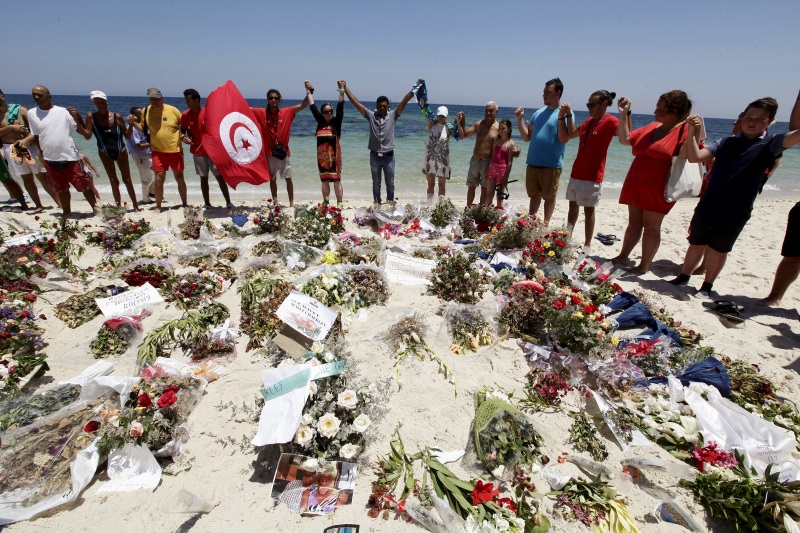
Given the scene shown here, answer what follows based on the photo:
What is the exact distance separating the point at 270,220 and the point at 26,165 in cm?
534

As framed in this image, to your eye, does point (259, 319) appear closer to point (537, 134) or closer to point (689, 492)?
point (689, 492)

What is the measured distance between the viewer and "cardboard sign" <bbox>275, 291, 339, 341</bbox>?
3.30 meters

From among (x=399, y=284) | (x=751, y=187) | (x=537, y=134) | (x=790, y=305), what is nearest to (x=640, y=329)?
(x=751, y=187)

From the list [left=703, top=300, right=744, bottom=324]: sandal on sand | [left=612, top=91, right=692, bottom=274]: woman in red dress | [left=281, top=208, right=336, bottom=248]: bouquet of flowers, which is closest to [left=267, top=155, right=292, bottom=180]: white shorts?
[left=281, top=208, right=336, bottom=248]: bouquet of flowers

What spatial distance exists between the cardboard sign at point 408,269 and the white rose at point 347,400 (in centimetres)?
251

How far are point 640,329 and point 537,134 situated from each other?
344 centimetres

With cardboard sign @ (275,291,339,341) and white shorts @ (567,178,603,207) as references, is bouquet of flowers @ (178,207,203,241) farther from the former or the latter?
white shorts @ (567,178,603,207)

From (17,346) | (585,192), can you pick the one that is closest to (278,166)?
(17,346)

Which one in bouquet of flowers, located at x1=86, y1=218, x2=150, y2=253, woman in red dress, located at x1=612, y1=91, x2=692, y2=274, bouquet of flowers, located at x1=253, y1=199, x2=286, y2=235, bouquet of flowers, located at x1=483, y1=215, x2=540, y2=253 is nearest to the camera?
woman in red dress, located at x1=612, y1=91, x2=692, y2=274

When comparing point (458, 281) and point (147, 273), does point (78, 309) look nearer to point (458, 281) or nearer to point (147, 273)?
point (147, 273)

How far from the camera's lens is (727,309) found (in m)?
4.50

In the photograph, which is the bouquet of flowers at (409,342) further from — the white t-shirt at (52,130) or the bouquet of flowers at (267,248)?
the white t-shirt at (52,130)

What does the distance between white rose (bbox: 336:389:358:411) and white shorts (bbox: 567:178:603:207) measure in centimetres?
499

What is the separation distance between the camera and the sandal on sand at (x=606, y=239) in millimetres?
7061
